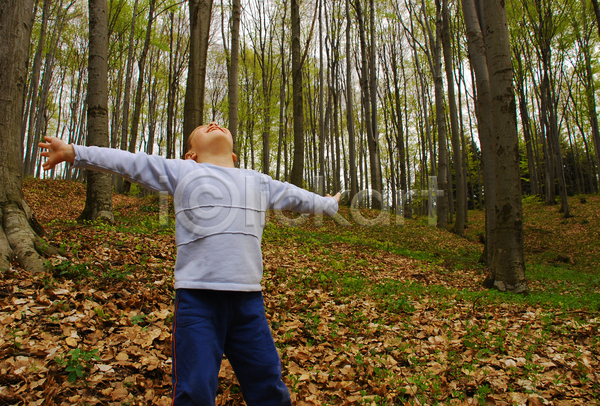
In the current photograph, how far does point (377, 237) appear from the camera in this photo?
39.1 ft

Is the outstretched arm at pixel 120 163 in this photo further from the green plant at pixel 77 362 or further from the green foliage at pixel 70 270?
the green foliage at pixel 70 270

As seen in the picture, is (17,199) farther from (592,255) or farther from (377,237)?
(592,255)

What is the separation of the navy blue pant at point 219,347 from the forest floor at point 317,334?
113cm

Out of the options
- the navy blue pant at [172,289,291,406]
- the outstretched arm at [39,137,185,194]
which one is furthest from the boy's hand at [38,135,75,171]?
the navy blue pant at [172,289,291,406]

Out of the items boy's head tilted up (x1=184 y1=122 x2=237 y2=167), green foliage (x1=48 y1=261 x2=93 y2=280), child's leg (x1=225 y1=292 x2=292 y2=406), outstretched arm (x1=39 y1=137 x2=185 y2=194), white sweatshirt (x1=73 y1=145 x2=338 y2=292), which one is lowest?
child's leg (x1=225 y1=292 x2=292 y2=406)

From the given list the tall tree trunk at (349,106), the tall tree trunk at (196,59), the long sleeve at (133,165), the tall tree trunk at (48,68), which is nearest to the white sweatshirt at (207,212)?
the long sleeve at (133,165)

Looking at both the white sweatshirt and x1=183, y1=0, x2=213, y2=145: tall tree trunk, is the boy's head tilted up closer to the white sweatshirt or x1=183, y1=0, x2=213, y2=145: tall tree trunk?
the white sweatshirt

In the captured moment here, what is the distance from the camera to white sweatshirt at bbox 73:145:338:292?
1.67 metres

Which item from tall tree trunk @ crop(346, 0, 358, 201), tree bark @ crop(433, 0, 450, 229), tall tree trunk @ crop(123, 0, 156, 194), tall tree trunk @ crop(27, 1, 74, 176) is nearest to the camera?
tree bark @ crop(433, 0, 450, 229)

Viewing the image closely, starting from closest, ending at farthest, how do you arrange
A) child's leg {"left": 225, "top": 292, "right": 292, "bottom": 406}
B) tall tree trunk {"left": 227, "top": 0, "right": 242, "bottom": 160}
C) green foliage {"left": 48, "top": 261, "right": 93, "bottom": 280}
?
child's leg {"left": 225, "top": 292, "right": 292, "bottom": 406} < green foliage {"left": 48, "top": 261, "right": 93, "bottom": 280} < tall tree trunk {"left": 227, "top": 0, "right": 242, "bottom": 160}

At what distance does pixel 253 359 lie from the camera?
166 centimetres

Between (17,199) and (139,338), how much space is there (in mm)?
2635

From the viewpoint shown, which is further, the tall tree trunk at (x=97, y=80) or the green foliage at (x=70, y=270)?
the tall tree trunk at (x=97, y=80)

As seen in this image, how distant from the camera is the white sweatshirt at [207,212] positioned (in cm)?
167
